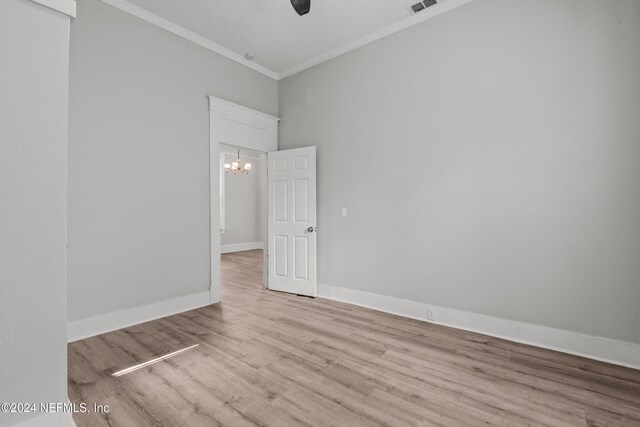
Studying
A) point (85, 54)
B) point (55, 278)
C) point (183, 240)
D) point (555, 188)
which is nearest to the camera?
point (55, 278)

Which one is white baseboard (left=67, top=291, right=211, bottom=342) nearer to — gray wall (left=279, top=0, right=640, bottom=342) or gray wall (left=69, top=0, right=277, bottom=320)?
gray wall (left=69, top=0, right=277, bottom=320)

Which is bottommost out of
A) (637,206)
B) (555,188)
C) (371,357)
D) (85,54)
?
(371,357)

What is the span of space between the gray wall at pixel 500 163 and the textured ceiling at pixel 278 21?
0.30 metres

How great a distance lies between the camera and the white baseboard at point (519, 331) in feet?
7.75

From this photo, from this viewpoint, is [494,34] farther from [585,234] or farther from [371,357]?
[371,357]

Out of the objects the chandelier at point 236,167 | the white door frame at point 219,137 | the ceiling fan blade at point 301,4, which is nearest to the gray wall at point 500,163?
the white door frame at point 219,137

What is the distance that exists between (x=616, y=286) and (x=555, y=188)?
0.92m

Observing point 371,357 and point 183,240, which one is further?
point 183,240

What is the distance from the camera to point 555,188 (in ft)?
8.59

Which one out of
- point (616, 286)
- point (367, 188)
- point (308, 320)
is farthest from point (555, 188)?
point (308, 320)

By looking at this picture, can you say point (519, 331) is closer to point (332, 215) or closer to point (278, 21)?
point (332, 215)

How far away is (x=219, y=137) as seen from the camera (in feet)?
13.1

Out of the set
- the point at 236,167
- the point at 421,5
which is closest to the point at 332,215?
the point at 421,5

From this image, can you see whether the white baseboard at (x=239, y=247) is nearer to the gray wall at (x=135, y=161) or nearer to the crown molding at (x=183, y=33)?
the gray wall at (x=135, y=161)
